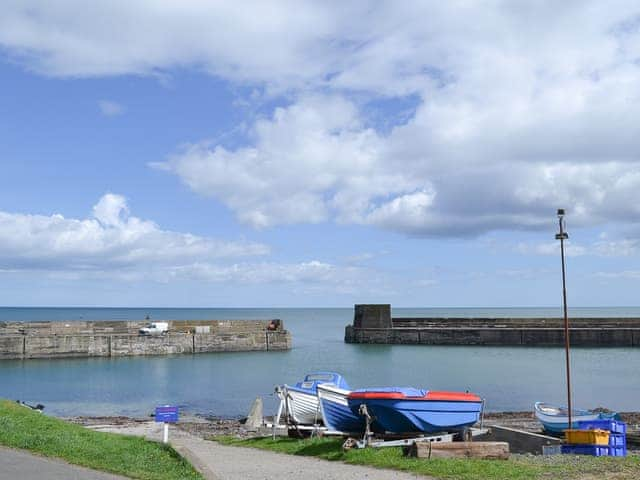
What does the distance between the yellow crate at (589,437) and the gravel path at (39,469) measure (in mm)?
10489

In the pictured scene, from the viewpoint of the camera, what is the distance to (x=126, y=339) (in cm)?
6259

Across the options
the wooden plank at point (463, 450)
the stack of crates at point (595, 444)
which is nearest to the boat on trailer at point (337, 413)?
the wooden plank at point (463, 450)

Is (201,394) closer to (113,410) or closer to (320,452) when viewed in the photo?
(113,410)

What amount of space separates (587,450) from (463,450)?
3808mm

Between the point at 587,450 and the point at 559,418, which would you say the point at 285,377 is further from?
the point at 587,450

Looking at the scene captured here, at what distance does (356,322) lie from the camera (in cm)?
8369

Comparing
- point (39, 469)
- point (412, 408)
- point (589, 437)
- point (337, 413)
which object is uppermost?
point (412, 408)

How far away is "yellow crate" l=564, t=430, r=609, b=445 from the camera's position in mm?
15875

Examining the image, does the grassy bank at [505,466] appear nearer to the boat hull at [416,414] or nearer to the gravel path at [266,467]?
the gravel path at [266,467]

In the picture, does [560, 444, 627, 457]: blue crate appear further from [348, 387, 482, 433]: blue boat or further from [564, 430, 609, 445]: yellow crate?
[348, 387, 482, 433]: blue boat

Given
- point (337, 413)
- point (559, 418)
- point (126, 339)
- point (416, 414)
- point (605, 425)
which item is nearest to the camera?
point (416, 414)

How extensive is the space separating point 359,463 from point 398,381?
31204 mm

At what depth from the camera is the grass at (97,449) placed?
12.0 meters

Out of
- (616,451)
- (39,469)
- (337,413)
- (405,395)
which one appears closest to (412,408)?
(405,395)
